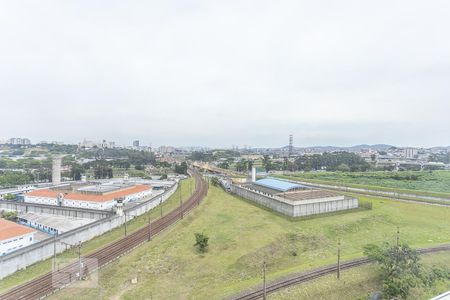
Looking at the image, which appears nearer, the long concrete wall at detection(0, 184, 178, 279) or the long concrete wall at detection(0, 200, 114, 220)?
the long concrete wall at detection(0, 184, 178, 279)

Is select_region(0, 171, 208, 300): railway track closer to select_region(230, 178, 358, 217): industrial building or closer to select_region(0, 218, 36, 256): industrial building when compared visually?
select_region(0, 218, 36, 256): industrial building

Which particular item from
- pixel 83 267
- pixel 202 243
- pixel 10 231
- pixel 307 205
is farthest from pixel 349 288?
pixel 10 231

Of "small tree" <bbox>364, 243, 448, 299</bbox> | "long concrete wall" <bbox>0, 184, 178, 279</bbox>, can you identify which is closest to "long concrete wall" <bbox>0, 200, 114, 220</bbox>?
"long concrete wall" <bbox>0, 184, 178, 279</bbox>

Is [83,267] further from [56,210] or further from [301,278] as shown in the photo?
[56,210]

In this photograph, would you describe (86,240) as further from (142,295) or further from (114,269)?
(142,295)

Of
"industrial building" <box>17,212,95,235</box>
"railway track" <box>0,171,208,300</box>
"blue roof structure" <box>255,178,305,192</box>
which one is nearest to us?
"railway track" <box>0,171,208,300</box>

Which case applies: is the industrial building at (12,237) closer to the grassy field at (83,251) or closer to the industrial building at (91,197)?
→ the grassy field at (83,251)

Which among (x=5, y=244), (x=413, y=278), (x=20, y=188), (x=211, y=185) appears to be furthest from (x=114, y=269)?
(x=20, y=188)

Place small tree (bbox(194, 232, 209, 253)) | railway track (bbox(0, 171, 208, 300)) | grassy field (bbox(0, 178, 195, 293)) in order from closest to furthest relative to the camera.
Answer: railway track (bbox(0, 171, 208, 300)) < grassy field (bbox(0, 178, 195, 293)) < small tree (bbox(194, 232, 209, 253))

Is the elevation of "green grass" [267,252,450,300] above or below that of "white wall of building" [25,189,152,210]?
below
